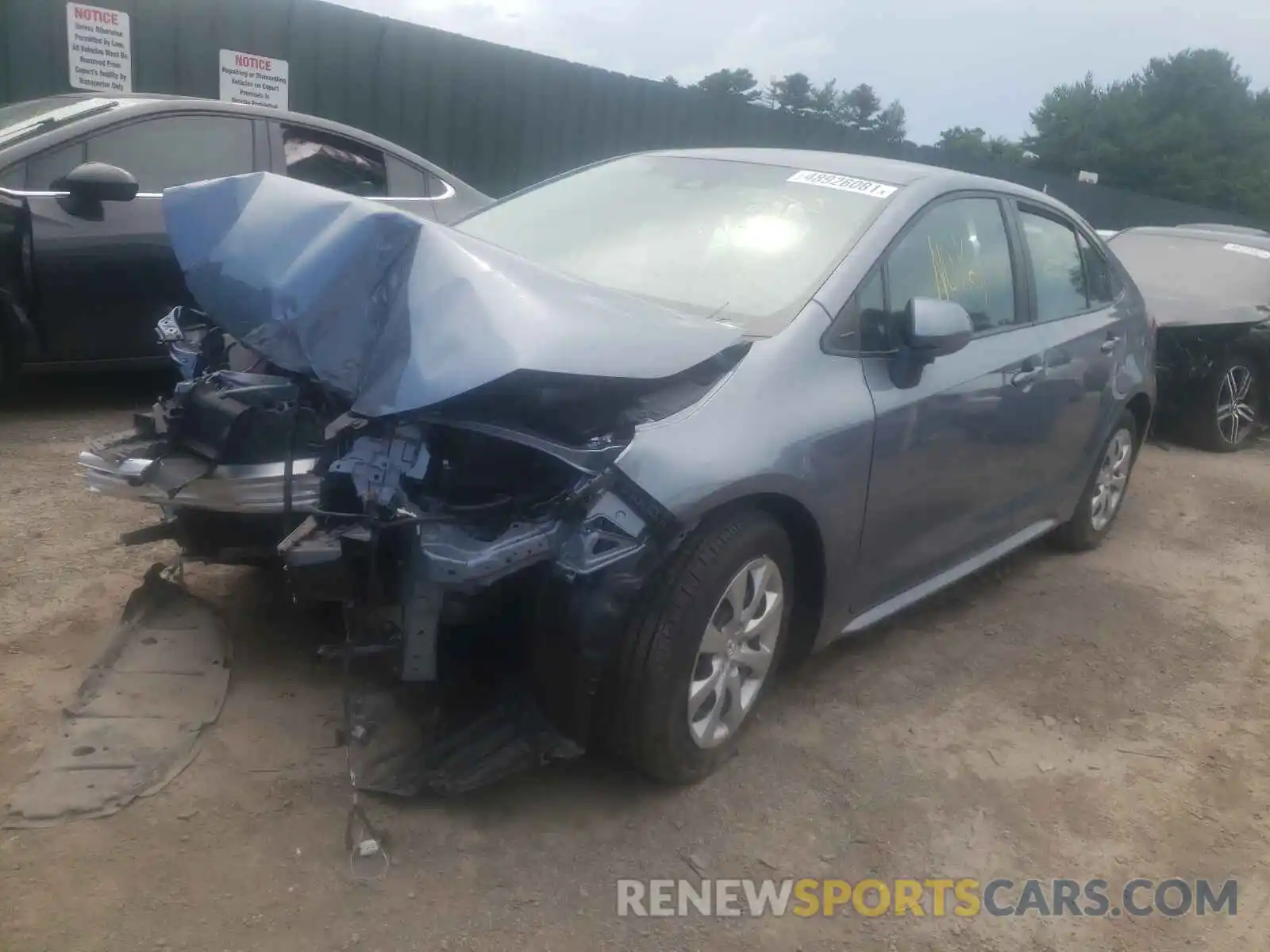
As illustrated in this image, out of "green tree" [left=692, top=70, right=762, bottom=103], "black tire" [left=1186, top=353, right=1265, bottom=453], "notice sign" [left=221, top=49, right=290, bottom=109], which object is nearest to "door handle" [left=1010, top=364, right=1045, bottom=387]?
"black tire" [left=1186, top=353, right=1265, bottom=453]

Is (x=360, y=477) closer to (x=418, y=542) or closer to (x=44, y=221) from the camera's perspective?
(x=418, y=542)

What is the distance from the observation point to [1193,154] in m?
51.4

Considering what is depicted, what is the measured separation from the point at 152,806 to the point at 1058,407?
348 centimetres

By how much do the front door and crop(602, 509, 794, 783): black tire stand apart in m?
0.63

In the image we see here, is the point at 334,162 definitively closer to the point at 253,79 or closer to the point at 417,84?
the point at 253,79

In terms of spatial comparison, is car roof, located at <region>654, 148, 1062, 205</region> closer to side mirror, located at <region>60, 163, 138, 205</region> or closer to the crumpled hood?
the crumpled hood

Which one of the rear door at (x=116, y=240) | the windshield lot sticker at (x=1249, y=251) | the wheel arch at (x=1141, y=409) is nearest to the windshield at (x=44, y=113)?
the rear door at (x=116, y=240)

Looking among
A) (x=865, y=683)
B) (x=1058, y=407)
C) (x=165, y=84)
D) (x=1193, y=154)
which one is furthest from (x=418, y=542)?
(x=1193, y=154)

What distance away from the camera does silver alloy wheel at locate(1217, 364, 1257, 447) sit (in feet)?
25.8

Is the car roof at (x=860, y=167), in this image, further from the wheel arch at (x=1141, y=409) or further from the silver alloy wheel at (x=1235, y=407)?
the silver alloy wheel at (x=1235, y=407)

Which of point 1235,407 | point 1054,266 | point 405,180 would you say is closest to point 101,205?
point 405,180

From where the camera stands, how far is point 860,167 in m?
3.85

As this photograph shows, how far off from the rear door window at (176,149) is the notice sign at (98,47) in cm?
270

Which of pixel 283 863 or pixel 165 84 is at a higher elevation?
pixel 165 84
